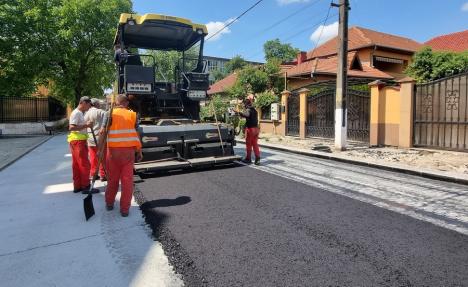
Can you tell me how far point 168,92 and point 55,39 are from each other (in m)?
20.7

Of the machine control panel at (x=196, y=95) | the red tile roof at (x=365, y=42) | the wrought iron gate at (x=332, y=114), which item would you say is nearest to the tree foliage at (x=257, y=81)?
the red tile roof at (x=365, y=42)

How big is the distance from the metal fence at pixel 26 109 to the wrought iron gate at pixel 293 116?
16.7m

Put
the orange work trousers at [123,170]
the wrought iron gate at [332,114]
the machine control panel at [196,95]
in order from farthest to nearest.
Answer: the wrought iron gate at [332,114]
the machine control panel at [196,95]
the orange work trousers at [123,170]

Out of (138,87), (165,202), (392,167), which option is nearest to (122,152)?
(165,202)

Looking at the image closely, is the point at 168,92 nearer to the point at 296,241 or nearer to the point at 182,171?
the point at 182,171

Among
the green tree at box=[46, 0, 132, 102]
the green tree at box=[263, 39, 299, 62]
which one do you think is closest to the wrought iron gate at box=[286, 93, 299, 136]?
the green tree at box=[46, 0, 132, 102]

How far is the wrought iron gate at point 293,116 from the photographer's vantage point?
1639 cm

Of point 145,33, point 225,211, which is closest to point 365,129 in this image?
point 145,33

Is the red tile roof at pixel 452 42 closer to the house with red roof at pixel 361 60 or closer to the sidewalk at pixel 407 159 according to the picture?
the house with red roof at pixel 361 60

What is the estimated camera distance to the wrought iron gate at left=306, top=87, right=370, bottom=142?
12.5m

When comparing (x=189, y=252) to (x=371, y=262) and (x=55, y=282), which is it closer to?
(x=55, y=282)

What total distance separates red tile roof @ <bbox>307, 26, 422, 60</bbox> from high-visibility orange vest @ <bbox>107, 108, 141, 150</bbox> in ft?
80.3

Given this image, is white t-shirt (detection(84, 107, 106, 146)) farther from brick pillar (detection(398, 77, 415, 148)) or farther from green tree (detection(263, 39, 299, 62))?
green tree (detection(263, 39, 299, 62))

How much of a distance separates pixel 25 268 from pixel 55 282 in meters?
0.50
